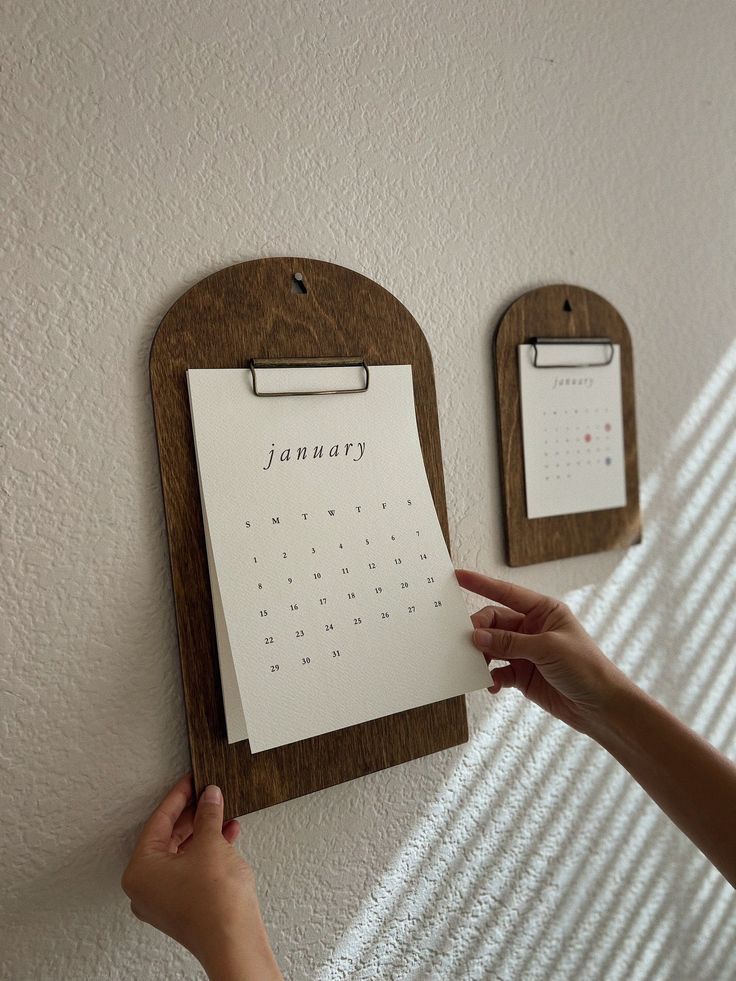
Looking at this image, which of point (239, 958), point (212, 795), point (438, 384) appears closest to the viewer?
point (239, 958)

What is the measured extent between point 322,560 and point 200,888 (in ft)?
0.90

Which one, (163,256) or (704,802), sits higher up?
(163,256)

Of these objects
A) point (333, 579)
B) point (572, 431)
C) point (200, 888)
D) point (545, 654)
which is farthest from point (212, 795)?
point (572, 431)

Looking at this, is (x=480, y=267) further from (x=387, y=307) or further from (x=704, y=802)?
(x=704, y=802)

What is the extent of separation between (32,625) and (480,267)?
1.86 ft

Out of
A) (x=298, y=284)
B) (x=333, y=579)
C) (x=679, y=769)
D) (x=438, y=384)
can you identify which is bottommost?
(x=679, y=769)

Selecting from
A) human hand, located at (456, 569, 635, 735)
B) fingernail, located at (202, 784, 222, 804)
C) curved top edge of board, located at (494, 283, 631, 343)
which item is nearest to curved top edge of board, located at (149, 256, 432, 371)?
curved top edge of board, located at (494, 283, 631, 343)

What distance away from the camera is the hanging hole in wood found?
0.66 meters

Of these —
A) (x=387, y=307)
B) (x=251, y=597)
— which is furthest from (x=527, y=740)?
(x=387, y=307)

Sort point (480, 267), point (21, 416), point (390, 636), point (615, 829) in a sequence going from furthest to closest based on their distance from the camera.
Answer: point (615, 829) → point (480, 267) → point (390, 636) → point (21, 416)

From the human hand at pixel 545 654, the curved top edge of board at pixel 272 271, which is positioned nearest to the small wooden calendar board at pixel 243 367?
the curved top edge of board at pixel 272 271

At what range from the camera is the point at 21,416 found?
22.2 inches

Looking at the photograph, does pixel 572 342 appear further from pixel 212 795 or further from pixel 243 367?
pixel 212 795

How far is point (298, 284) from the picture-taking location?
26.3 inches
